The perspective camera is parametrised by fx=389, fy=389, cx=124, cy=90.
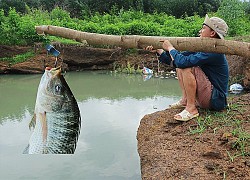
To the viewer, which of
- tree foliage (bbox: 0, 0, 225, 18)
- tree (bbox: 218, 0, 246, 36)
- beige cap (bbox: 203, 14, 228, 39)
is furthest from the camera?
tree foliage (bbox: 0, 0, 225, 18)

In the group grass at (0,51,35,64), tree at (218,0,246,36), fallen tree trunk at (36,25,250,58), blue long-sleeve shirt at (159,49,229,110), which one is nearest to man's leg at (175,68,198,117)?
blue long-sleeve shirt at (159,49,229,110)

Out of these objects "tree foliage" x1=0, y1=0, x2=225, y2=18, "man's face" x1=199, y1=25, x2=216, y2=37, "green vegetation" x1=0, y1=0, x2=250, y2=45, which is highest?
"tree foliage" x1=0, y1=0, x2=225, y2=18

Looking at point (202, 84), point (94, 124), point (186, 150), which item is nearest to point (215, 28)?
point (202, 84)

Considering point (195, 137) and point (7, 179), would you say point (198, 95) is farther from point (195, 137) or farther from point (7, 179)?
point (7, 179)

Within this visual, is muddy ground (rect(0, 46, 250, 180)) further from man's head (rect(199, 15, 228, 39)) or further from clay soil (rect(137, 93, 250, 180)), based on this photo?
man's head (rect(199, 15, 228, 39))

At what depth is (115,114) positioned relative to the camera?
5.66m

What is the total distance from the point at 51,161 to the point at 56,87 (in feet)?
5.62

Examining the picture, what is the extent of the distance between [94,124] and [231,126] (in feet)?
7.21

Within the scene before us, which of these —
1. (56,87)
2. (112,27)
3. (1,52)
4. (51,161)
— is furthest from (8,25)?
(56,87)

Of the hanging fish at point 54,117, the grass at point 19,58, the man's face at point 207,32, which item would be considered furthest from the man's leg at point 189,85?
the grass at point 19,58

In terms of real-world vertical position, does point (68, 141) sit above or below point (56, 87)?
below

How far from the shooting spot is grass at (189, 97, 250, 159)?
8.85 feet

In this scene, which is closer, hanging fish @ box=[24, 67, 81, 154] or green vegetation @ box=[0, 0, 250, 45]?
→ hanging fish @ box=[24, 67, 81, 154]

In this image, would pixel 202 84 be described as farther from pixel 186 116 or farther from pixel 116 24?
pixel 116 24
